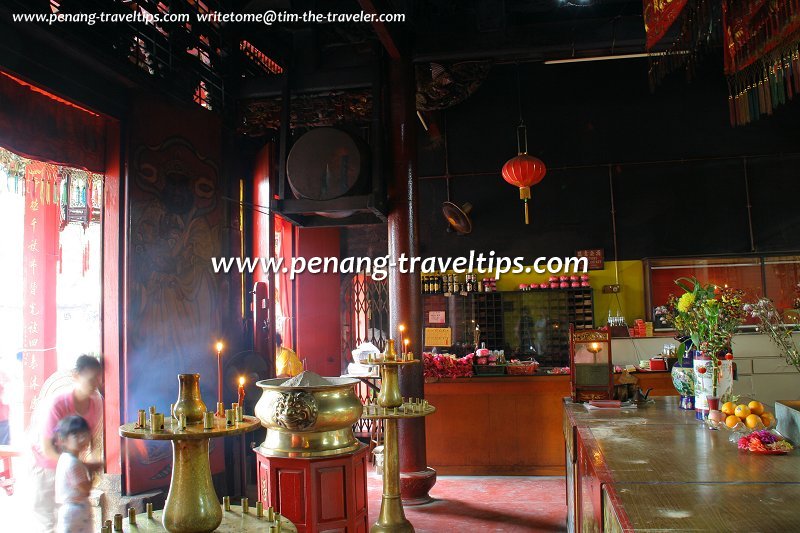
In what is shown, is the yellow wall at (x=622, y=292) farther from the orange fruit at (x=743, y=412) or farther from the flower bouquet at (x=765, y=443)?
the flower bouquet at (x=765, y=443)

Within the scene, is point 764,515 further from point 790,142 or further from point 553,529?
point 790,142

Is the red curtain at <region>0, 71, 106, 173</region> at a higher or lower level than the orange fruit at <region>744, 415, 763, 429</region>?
higher

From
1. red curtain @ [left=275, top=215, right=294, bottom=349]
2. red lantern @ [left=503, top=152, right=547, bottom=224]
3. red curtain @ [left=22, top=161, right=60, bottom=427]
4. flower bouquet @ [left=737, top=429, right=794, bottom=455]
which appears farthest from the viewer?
red curtain @ [left=275, top=215, right=294, bottom=349]

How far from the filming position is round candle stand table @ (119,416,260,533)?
188 cm

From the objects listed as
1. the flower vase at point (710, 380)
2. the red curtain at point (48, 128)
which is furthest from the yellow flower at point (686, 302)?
the red curtain at point (48, 128)

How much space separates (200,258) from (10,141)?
185 centimetres

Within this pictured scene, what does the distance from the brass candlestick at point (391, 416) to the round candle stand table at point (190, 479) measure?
1932 millimetres

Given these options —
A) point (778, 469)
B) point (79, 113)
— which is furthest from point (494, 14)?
point (778, 469)

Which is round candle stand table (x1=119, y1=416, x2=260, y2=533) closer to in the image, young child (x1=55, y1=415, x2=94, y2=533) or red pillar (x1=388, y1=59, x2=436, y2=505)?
young child (x1=55, y1=415, x2=94, y2=533)

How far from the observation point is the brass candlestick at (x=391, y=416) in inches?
157

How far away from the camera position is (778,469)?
7.70 ft

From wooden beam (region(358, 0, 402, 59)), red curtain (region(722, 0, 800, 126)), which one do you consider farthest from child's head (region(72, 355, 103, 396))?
red curtain (region(722, 0, 800, 126))

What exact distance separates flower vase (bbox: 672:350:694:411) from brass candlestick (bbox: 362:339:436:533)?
4.68ft

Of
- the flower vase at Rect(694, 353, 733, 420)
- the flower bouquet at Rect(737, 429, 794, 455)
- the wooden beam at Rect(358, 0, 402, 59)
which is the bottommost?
the flower bouquet at Rect(737, 429, 794, 455)
